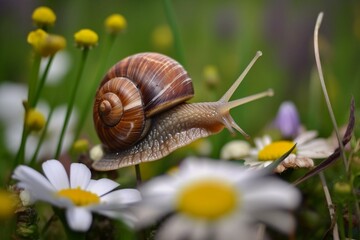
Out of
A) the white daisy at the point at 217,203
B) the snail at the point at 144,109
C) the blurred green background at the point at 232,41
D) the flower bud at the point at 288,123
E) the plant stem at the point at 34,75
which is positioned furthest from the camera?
the blurred green background at the point at 232,41

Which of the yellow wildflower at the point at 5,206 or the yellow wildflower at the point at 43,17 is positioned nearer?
the yellow wildflower at the point at 5,206

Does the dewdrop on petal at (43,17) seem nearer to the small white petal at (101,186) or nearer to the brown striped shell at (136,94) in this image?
the brown striped shell at (136,94)

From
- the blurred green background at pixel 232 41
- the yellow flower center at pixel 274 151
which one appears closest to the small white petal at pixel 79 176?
the yellow flower center at pixel 274 151

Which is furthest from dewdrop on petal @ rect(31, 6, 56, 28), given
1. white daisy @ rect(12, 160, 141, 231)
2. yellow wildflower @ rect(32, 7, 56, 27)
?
white daisy @ rect(12, 160, 141, 231)

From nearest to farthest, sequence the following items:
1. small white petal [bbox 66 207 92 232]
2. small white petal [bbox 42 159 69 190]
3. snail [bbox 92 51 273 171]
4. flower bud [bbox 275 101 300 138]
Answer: small white petal [bbox 66 207 92 232] → small white petal [bbox 42 159 69 190] → snail [bbox 92 51 273 171] → flower bud [bbox 275 101 300 138]

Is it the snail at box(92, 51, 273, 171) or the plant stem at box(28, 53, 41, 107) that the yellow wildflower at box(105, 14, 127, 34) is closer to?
the snail at box(92, 51, 273, 171)

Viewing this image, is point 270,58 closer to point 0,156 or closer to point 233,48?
point 233,48
